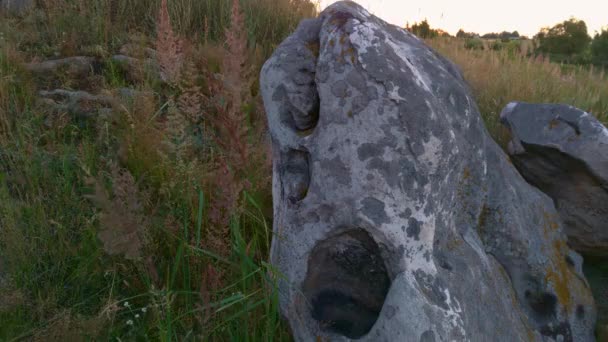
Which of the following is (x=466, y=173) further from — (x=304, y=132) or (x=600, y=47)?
(x=600, y=47)

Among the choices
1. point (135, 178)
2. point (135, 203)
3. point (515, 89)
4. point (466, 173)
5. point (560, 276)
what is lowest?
point (560, 276)

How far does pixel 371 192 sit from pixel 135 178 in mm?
2017

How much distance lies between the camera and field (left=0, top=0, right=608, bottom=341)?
2398mm

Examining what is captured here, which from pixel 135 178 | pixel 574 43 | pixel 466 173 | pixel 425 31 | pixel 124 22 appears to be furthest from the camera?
pixel 574 43

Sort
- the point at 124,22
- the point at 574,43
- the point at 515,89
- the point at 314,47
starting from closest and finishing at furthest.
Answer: the point at 314,47 < the point at 124,22 < the point at 515,89 < the point at 574,43

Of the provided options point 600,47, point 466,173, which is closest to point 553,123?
point 466,173

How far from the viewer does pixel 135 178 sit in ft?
12.0

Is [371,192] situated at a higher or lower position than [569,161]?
higher

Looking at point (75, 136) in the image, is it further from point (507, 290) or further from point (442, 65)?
point (507, 290)

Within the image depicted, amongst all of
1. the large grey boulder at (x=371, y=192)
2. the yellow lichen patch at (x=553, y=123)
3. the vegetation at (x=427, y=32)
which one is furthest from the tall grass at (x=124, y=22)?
the vegetation at (x=427, y=32)

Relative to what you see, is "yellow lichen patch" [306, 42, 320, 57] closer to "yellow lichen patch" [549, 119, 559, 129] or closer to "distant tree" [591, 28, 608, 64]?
"yellow lichen patch" [549, 119, 559, 129]

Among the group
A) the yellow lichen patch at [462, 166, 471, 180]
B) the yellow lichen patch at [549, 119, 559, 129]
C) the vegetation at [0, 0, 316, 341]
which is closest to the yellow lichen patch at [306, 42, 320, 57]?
the vegetation at [0, 0, 316, 341]

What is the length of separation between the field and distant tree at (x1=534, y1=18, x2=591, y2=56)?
2928 cm

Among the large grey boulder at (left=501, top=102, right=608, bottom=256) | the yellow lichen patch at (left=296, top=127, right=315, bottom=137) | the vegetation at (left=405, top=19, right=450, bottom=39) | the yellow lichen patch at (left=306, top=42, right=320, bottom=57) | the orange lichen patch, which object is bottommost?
the orange lichen patch
